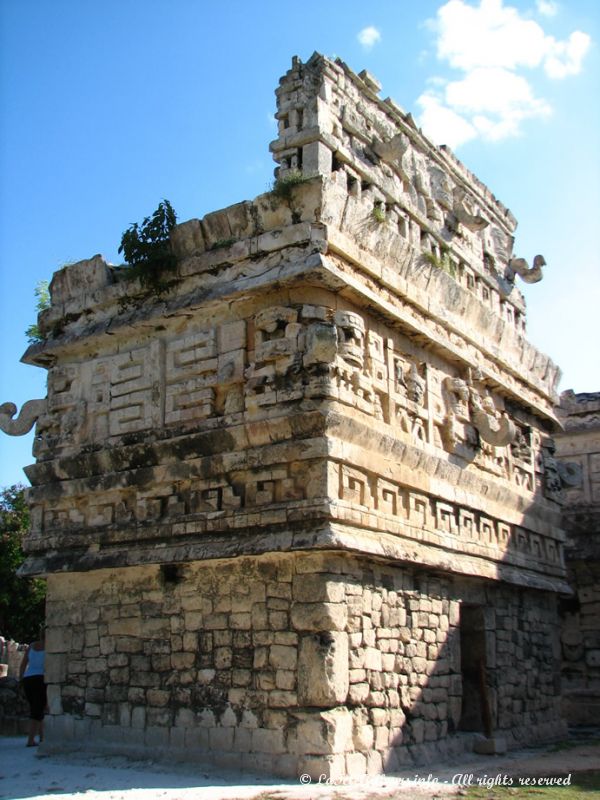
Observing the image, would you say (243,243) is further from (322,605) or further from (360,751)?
(360,751)

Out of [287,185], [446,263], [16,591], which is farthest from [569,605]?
[16,591]

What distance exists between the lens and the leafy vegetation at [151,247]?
9727 mm

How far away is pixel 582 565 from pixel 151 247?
32.0 ft

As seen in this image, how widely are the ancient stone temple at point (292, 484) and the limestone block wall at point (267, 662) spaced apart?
0.03 meters

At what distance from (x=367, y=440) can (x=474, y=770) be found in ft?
10.9

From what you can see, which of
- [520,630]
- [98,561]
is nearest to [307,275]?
[98,561]

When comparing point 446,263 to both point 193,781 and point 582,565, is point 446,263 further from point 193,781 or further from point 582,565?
point 193,781

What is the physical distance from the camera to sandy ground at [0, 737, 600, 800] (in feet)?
22.8

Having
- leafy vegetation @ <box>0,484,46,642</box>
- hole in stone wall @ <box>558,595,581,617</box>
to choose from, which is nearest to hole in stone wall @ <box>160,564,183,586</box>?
hole in stone wall @ <box>558,595,581,617</box>

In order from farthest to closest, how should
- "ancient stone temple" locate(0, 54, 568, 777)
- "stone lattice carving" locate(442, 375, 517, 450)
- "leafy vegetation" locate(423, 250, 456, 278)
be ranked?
"leafy vegetation" locate(423, 250, 456, 278) < "stone lattice carving" locate(442, 375, 517, 450) < "ancient stone temple" locate(0, 54, 568, 777)

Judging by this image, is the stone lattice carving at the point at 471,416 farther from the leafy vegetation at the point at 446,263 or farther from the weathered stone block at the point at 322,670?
the weathered stone block at the point at 322,670

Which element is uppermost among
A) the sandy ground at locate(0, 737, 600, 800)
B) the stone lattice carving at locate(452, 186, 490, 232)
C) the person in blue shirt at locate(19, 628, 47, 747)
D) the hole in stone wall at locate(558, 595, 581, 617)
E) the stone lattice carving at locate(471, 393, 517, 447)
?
the stone lattice carving at locate(452, 186, 490, 232)

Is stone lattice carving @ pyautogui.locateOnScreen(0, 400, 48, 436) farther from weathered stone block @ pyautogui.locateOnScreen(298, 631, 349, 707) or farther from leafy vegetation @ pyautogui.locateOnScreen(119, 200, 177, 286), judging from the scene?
weathered stone block @ pyautogui.locateOnScreen(298, 631, 349, 707)

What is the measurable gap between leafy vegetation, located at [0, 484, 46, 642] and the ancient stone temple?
12.8 metres
